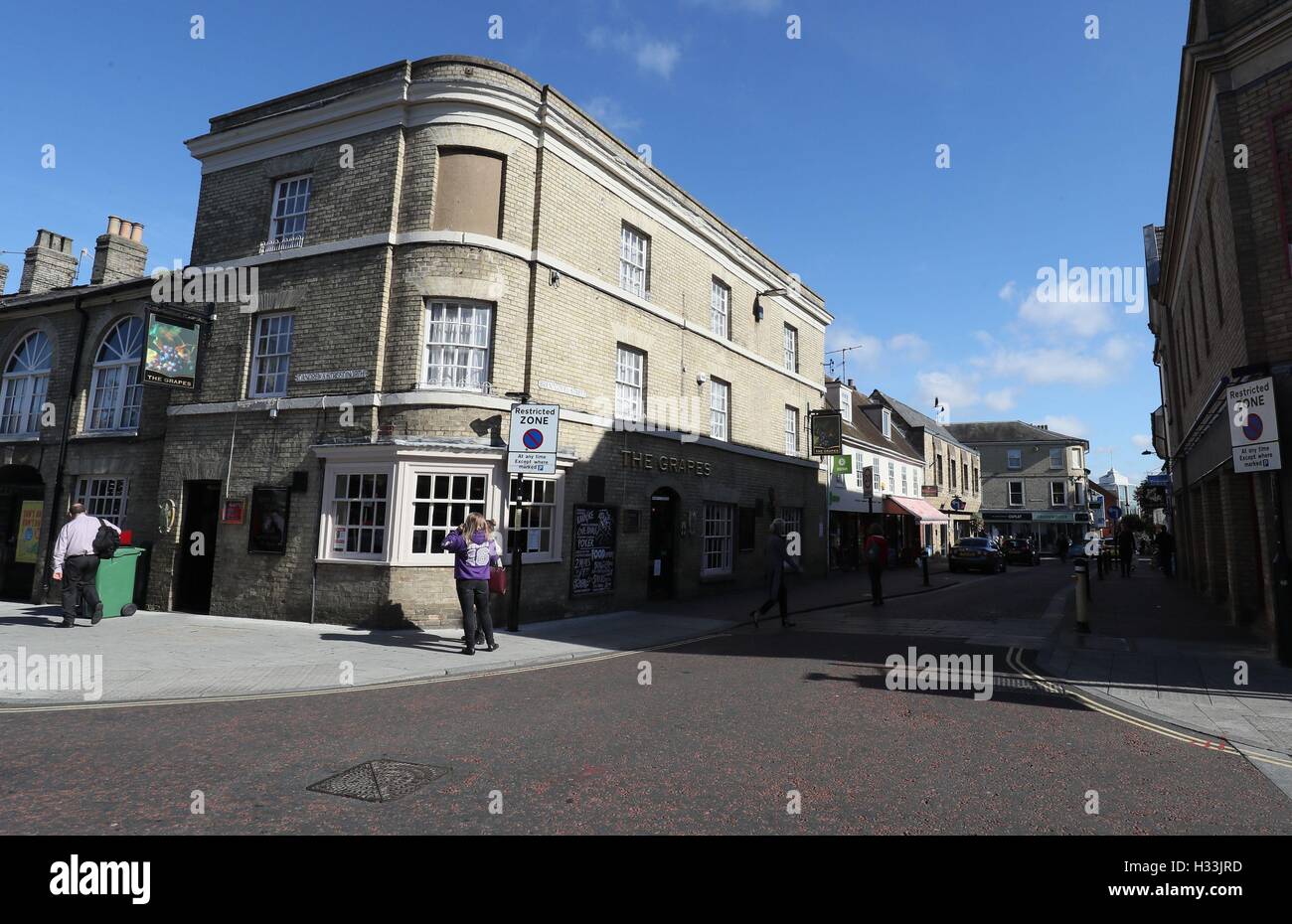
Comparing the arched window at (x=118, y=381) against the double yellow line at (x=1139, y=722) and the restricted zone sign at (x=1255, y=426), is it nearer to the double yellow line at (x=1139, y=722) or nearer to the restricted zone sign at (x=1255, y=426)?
the double yellow line at (x=1139, y=722)

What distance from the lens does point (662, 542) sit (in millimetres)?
16031

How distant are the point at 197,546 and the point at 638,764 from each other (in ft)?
39.9

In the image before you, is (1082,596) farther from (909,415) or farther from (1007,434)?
(1007,434)

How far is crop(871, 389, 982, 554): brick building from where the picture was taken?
A: 3859cm

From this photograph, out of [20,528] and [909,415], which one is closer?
[20,528]

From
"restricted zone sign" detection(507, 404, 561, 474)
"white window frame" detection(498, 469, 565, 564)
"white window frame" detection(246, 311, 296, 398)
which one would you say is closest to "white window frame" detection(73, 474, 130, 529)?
"white window frame" detection(246, 311, 296, 398)

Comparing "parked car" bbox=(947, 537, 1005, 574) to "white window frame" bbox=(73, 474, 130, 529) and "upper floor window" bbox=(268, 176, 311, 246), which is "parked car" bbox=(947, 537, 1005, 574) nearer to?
"upper floor window" bbox=(268, 176, 311, 246)

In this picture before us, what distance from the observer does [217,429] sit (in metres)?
13.0

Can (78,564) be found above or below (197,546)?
below

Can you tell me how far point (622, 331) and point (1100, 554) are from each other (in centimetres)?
2249

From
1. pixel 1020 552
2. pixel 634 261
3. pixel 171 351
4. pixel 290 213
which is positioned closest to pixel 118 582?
pixel 171 351

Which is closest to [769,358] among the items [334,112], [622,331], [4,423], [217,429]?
[622,331]

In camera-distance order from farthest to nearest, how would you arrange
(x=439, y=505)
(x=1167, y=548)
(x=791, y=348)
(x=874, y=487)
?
(x=874, y=487), (x=1167, y=548), (x=791, y=348), (x=439, y=505)
